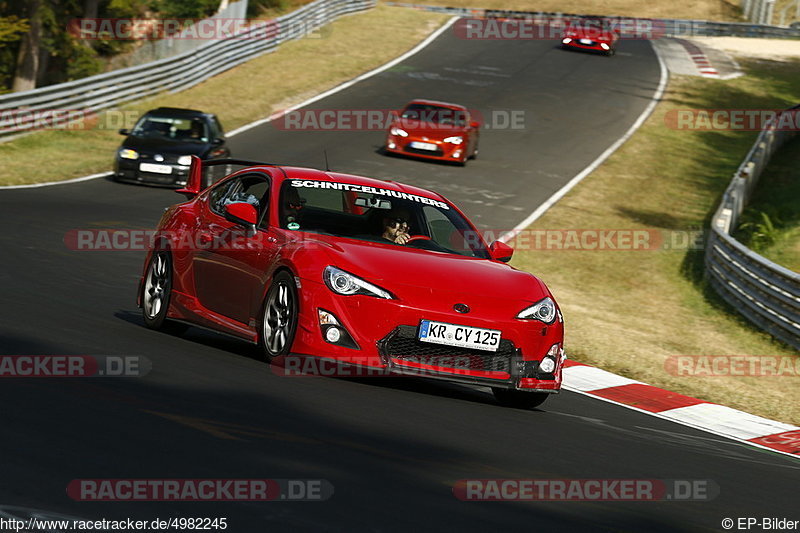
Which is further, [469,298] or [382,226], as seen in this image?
[382,226]

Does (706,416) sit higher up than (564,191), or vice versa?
(706,416)

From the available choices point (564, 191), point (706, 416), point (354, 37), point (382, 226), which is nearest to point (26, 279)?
point (382, 226)

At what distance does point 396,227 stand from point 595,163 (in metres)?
22.6

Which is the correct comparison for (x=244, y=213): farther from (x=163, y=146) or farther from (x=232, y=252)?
(x=163, y=146)

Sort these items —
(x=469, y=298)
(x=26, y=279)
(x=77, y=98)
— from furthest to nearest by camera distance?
(x=77, y=98) → (x=26, y=279) → (x=469, y=298)

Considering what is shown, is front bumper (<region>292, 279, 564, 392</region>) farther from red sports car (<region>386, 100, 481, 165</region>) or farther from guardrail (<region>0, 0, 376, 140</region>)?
guardrail (<region>0, 0, 376, 140</region>)

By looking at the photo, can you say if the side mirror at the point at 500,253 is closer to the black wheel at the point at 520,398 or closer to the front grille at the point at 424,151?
the black wheel at the point at 520,398

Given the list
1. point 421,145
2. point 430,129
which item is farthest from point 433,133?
point 421,145

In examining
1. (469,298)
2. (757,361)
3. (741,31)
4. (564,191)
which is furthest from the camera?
(741,31)

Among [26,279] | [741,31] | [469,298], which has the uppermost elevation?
[469,298]

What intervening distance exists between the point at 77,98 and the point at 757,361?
21.9m

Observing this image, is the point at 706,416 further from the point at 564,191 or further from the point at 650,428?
the point at 564,191

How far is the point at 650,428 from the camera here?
361 inches

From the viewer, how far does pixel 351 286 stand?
836 cm
